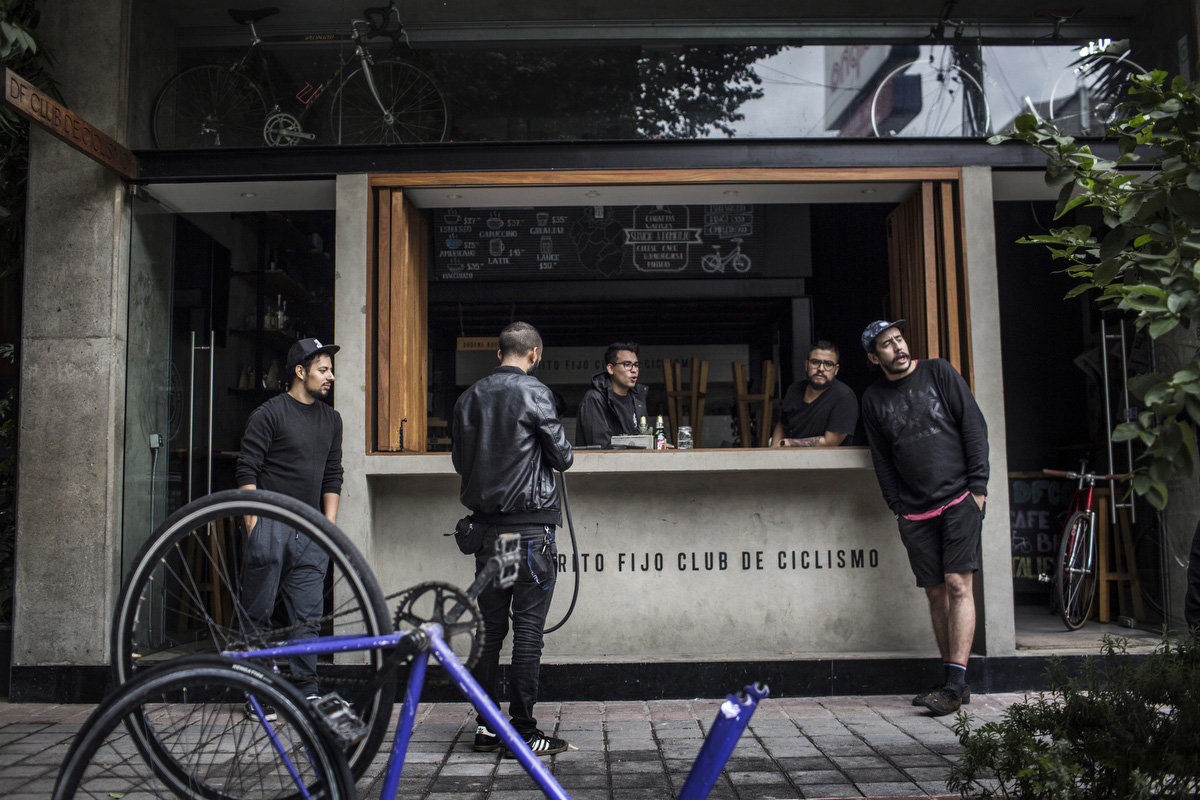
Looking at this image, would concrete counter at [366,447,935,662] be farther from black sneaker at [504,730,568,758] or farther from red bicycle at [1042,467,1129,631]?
red bicycle at [1042,467,1129,631]

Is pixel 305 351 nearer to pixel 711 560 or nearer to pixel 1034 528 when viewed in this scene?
pixel 711 560

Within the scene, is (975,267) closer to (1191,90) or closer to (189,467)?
(1191,90)

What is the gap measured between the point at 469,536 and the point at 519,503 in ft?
0.96

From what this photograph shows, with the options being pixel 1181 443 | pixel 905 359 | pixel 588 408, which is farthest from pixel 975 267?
pixel 1181 443

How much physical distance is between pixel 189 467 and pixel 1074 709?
5424 mm

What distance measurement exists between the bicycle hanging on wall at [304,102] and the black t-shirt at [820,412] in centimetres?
287

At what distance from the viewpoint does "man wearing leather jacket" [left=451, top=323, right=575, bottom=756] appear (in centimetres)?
399

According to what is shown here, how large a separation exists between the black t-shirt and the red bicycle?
1.82 metres

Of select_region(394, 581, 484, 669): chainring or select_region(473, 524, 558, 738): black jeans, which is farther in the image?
select_region(473, 524, 558, 738): black jeans

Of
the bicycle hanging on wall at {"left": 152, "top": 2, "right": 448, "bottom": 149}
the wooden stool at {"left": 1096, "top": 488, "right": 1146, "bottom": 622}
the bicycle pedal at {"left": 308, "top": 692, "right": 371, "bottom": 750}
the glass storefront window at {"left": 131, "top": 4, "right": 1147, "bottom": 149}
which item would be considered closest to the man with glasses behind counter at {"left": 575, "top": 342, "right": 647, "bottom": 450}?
the glass storefront window at {"left": 131, "top": 4, "right": 1147, "bottom": 149}

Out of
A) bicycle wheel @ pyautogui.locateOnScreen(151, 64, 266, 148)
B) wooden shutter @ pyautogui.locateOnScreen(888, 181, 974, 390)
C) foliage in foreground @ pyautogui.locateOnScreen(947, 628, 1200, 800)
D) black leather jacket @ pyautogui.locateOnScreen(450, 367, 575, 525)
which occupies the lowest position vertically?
foliage in foreground @ pyautogui.locateOnScreen(947, 628, 1200, 800)

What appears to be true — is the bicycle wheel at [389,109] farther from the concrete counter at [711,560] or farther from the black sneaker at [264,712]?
the black sneaker at [264,712]

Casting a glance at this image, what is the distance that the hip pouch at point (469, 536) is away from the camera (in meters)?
4.08

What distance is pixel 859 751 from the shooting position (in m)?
3.99
